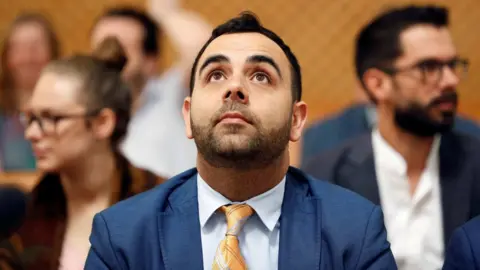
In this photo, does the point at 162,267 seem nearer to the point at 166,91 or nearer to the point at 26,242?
the point at 26,242

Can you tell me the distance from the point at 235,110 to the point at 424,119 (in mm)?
1012

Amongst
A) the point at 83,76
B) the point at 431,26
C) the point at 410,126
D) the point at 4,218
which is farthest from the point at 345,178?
the point at 4,218

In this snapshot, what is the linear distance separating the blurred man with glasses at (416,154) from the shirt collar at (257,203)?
0.72 meters

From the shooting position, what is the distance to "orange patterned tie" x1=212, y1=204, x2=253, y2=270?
4.95 feet

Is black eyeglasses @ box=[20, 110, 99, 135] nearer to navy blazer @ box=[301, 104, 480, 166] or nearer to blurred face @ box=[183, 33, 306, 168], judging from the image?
blurred face @ box=[183, 33, 306, 168]

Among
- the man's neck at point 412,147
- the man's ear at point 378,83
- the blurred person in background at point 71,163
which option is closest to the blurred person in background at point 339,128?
the man's ear at point 378,83

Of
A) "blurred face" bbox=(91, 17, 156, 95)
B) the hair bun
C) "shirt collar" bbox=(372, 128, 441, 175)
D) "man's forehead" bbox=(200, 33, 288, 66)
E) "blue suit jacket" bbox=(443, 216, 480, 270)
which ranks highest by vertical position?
"blurred face" bbox=(91, 17, 156, 95)

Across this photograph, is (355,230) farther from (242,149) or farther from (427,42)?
(427,42)

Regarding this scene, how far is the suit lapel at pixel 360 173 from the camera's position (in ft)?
7.53

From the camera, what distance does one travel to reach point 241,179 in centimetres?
159

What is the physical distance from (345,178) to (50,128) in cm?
86

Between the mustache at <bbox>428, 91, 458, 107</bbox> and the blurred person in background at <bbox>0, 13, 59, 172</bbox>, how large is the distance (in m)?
1.68

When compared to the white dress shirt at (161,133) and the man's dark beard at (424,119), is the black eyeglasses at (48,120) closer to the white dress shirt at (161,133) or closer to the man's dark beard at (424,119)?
the white dress shirt at (161,133)

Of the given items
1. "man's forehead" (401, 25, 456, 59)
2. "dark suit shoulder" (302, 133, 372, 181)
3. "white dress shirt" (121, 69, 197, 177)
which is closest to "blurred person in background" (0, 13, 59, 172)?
"white dress shirt" (121, 69, 197, 177)
